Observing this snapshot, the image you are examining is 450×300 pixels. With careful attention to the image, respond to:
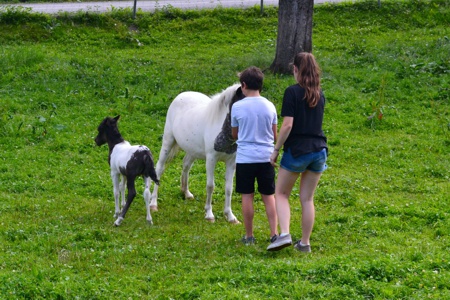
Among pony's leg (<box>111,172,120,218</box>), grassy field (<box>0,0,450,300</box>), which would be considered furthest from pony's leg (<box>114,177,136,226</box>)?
pony's leg (<box>111,172,120,218</box>)

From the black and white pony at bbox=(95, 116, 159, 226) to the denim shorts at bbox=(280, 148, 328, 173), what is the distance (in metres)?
2.24

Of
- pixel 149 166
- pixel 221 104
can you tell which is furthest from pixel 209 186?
pixel 221 104

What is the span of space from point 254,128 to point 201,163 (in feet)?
15.7

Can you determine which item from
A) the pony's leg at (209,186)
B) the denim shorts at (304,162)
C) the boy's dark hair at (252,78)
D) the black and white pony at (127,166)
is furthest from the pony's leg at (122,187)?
the denim shorts at (304,162)

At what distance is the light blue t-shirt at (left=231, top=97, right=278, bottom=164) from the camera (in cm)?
832

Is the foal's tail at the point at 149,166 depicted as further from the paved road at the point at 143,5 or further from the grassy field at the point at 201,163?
the paved road at the point at 143,5

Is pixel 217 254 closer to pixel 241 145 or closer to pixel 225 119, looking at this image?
pixel 241 145

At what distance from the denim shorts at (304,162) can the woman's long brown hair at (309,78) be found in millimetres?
578

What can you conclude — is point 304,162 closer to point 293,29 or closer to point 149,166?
point 149,166

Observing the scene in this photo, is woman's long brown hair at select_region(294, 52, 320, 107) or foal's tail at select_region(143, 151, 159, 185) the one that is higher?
woman's long brown hair at select_region(294, 52, 320, 107)

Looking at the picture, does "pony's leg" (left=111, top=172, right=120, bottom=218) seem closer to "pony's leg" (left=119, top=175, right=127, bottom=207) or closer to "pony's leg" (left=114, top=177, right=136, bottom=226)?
"pony's leg" (left=119, top=175, right=127, bottom=207)

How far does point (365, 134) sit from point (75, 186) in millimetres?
5782

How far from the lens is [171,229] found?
952 centimetres

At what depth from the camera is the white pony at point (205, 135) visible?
9.83 meters
